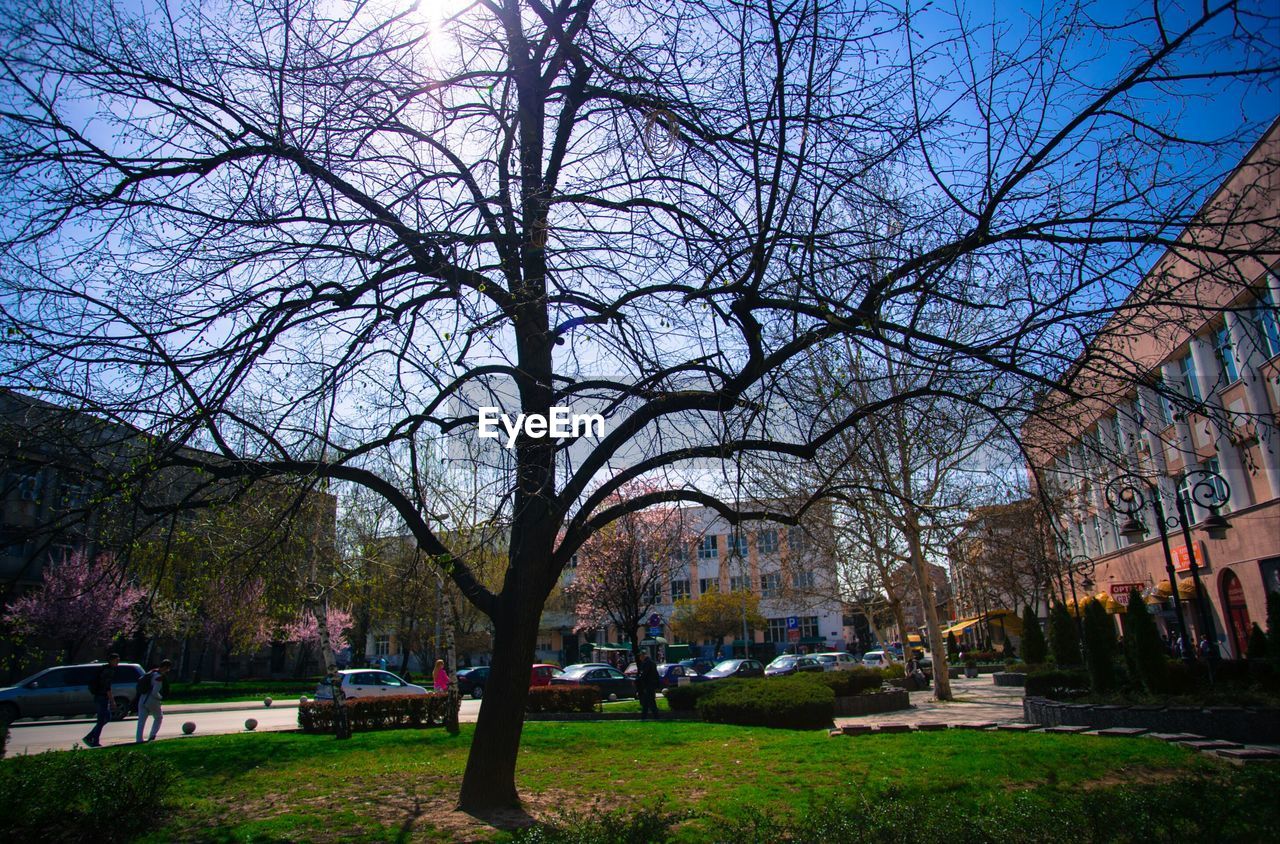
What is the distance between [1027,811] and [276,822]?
7023 millimetres

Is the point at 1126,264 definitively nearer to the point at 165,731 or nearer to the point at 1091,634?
the point at 1091,634

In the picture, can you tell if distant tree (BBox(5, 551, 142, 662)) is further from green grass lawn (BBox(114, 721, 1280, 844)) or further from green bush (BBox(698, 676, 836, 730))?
green bush (BBox(698, 676, 836, 730))

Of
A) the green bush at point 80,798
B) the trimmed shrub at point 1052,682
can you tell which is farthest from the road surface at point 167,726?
the trimmed shrub at point 1052,682

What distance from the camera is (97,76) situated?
6.30 metres

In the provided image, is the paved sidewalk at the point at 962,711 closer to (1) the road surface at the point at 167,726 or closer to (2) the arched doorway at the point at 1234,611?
(2) the arched doorway at the point at 1234,611

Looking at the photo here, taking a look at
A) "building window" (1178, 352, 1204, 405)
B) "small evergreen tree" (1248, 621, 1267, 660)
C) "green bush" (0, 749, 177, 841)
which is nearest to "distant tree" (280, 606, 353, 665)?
"green bush" (0, 749, 177, 841)

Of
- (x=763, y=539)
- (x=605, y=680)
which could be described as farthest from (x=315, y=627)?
(x=763, y=539)

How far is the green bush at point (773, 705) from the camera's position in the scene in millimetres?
16405

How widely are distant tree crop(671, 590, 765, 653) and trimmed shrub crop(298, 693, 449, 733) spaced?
4275 cm

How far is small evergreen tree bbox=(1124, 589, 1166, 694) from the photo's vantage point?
13852 millimetres

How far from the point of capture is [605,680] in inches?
1242

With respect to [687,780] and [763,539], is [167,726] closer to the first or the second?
[763,539]

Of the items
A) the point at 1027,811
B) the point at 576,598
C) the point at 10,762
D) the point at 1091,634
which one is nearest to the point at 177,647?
the point at 576,598

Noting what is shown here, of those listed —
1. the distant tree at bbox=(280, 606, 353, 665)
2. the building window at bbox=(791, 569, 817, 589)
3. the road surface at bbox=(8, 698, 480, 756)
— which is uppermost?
the building window at bbox=(791, 569, 817, 589)
